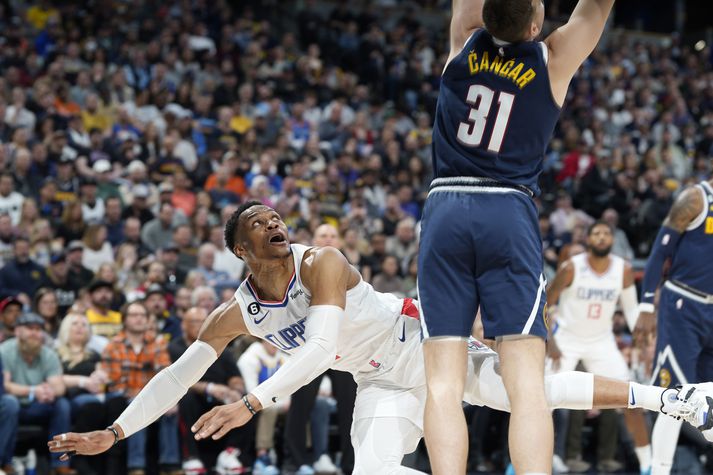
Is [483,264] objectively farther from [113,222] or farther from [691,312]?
[113,222]

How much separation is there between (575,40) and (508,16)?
297 mm

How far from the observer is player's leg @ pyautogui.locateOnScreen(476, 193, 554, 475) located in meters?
3.81

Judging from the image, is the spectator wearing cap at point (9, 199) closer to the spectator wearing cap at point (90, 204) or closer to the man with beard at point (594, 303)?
the spectator wearing cap at point (90, 204)

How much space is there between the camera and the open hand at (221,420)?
12.3 ft

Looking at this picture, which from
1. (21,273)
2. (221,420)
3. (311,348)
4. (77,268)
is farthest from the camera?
(77,268)

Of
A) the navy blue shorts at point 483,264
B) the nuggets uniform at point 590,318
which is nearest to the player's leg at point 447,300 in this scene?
the navy blue shorts at point 483,264

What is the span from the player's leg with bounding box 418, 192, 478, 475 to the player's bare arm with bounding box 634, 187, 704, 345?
9.38ft

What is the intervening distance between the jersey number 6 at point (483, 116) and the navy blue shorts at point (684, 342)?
3005 mm

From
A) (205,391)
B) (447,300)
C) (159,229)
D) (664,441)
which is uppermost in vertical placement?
(447,300)

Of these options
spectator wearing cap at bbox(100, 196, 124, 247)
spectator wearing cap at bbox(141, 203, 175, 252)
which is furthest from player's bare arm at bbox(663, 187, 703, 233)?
spectator wearing cap at bbox(100, 196, 124, 247)

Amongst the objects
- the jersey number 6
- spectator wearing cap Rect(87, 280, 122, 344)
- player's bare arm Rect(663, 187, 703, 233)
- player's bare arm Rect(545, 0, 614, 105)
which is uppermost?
player's bare arm Rect(545, 0, 614, 105)

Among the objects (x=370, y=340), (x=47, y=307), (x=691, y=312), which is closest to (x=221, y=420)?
(x=370, y=340)

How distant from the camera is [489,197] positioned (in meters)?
3.89

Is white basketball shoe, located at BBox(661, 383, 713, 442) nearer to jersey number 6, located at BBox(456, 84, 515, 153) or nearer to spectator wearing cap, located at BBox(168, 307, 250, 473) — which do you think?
jersey number 6, located at BBox(456, 84, 515, 153)
